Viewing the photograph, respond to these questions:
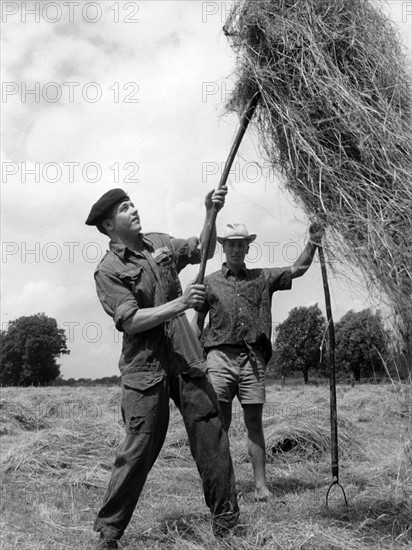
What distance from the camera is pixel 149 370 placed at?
331cm

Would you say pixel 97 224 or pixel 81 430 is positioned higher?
pixel 97 224

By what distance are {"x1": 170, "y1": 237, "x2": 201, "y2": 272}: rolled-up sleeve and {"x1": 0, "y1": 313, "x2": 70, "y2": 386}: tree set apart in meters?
60.5

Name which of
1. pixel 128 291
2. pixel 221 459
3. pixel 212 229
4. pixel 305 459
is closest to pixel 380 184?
pixel 212 229

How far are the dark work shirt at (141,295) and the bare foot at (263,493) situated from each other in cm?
139

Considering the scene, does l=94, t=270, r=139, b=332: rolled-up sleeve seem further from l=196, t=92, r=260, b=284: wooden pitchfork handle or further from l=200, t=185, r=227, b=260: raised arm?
l=200, t=185, r=227, b=260: raised arm

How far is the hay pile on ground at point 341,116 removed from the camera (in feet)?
9.70

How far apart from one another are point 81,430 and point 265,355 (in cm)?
292

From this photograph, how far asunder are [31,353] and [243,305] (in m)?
62.9

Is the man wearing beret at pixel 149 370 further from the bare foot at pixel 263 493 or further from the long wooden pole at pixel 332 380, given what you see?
the bare foot at pixel 263 493

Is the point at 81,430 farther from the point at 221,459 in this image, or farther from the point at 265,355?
the point at 221,459

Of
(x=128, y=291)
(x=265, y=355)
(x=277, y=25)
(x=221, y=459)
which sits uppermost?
(x=277, y=25)

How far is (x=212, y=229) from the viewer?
3545 mm

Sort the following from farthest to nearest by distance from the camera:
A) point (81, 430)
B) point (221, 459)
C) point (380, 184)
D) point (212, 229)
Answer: point (81, 430) → point (212, 229) → point (221, 459) → point (380, 184)

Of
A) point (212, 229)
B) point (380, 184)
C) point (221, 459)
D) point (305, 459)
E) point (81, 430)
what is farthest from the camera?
point (81, 430)
